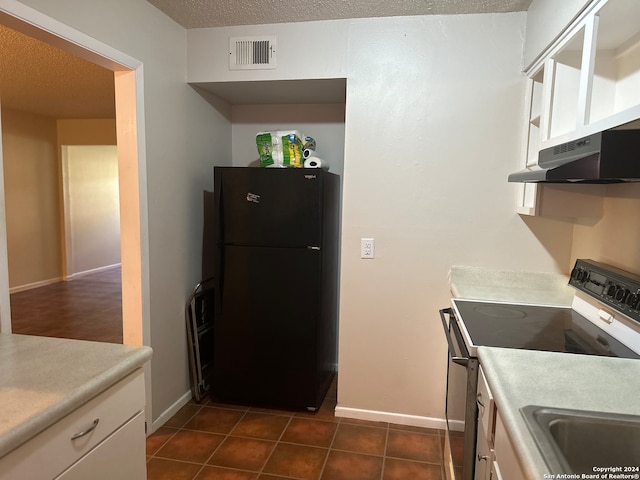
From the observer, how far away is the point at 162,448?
2.39m

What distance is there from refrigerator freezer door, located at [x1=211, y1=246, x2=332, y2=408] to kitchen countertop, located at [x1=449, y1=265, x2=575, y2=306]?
856 mm

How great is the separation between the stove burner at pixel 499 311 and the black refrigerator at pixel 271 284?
40.3 inches

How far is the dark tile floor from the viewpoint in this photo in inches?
86.9

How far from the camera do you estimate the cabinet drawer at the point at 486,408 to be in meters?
1.29

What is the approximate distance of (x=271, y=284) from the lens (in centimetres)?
273

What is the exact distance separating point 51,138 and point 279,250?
5.11 meters

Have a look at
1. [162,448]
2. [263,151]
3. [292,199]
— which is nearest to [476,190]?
[292,199]

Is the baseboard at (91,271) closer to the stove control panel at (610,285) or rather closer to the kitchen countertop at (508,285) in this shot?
the kitchen countertop at (508,285)

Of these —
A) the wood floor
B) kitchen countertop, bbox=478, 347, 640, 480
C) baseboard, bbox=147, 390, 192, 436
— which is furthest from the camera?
the wood floor

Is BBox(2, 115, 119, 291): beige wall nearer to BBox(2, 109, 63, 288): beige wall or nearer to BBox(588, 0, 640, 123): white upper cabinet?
BBox(2, 109, 63, 288): beige wall

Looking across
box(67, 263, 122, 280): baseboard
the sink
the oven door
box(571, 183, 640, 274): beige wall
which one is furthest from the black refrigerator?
box(67, 263, 122, 280): baseboard

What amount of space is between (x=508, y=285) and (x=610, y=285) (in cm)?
77

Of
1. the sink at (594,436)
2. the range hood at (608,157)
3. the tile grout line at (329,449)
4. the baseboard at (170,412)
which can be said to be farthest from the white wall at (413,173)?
the sink at (594,436)

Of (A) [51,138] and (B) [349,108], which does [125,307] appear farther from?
(A) [51,138]
